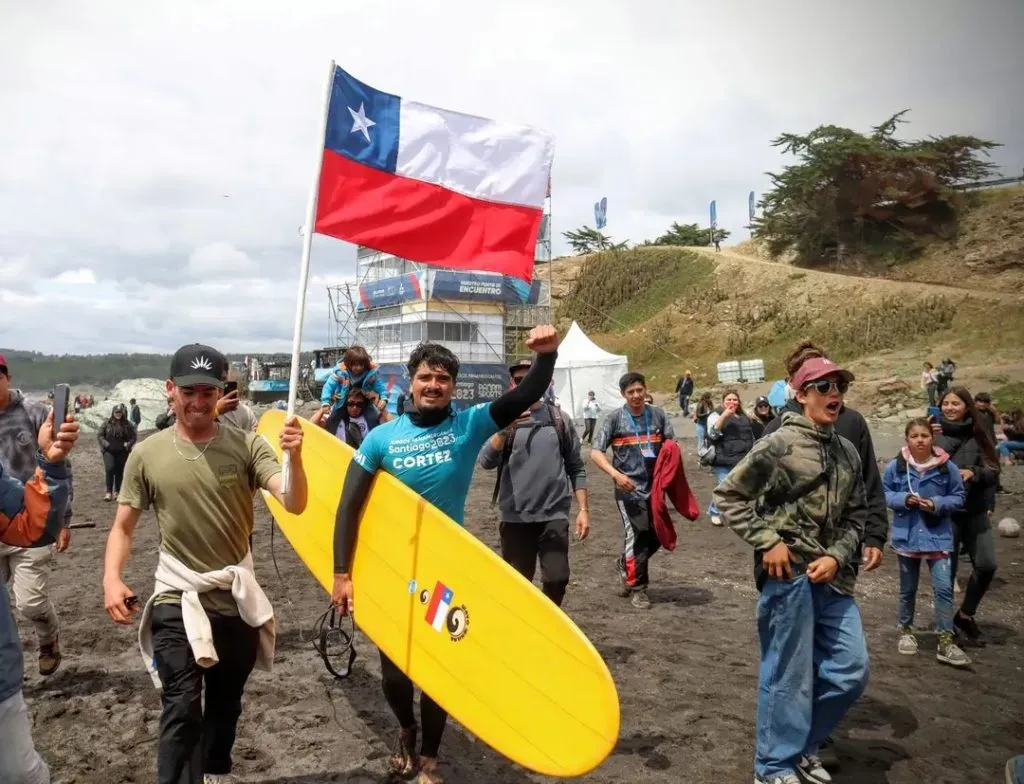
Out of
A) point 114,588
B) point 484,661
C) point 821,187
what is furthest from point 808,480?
point 821,187

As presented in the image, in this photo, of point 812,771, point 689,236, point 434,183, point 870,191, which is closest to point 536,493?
point 434,183

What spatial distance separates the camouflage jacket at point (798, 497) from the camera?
3316mm

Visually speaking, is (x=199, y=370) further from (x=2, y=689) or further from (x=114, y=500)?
(x=114, y=500)

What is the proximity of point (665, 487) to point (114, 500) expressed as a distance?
11.8m

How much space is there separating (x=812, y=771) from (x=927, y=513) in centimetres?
262

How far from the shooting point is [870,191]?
42.5m

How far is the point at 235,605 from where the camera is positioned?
307cm

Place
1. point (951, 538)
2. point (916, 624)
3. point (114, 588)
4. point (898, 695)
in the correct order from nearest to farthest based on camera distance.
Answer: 1. point (114, 588)
2. point (898, 695)
3. point (951, 538)
4. point (916, 624)

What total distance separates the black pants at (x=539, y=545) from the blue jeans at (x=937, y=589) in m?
2.66

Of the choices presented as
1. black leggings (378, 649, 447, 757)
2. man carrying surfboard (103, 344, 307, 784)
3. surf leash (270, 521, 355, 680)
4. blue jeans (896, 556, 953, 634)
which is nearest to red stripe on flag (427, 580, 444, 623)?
black leggings (378, 649, 447, 757)

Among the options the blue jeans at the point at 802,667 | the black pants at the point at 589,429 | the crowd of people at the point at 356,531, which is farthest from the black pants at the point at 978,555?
the black pants at the point at 589,429

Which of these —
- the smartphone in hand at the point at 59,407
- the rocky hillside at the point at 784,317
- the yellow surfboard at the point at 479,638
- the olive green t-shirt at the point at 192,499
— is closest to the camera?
the smartphone in hand at the point at 59,407

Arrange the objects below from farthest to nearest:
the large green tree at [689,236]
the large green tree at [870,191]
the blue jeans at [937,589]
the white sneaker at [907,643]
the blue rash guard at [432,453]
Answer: the large green tree at [689,236]
the large green tree at [870,191]
the white sneaker at [907,643]
the blue jeans at [937,589]
the blue rash guard at [432,453]

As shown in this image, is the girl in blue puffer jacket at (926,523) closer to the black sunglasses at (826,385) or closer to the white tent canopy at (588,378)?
the black sunglasses at (826,385)
